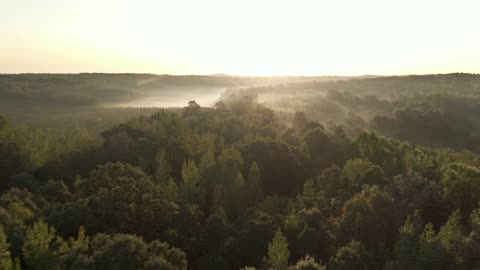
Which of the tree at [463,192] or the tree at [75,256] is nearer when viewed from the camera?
the tree at [75,256]

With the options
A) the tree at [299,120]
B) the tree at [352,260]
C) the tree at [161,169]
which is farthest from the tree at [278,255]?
the tree at [299,120]

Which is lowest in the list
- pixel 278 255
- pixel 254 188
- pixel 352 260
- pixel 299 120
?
pixel 254 188

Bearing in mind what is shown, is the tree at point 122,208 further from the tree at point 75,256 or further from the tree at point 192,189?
the tree at point 192,189

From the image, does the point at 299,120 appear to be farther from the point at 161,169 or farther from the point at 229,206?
the point at 229,206

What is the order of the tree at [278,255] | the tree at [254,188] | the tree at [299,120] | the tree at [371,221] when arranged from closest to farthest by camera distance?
the tree at [278,255] → the tree at [371,221] → the tree at [254,188] → the tree at [299,120]

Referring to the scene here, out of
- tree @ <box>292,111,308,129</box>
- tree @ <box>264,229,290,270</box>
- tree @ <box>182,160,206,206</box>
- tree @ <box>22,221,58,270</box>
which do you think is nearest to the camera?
tree @ <box>22,221,58,270</box>

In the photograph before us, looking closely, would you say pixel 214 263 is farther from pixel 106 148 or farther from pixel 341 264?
pixel 106 148

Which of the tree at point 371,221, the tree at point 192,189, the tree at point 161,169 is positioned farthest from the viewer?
the tree at point 161,169

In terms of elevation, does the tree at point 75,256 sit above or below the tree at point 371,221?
above

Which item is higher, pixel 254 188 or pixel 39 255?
pixel 39 255

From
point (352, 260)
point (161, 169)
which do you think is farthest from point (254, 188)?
point (352, 260)

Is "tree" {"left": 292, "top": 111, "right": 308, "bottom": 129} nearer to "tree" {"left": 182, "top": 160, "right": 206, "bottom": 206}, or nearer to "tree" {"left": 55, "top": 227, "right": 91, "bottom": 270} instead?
"tree" {"left": 182, "top": 160, "right": 206, "bottom": 206}

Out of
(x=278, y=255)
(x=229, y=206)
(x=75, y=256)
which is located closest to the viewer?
(x=75, y=256)

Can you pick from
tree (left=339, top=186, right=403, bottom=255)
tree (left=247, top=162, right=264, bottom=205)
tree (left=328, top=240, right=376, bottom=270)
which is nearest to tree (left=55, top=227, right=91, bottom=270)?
tree (left=328, top=240, right=376, bottom=270)
